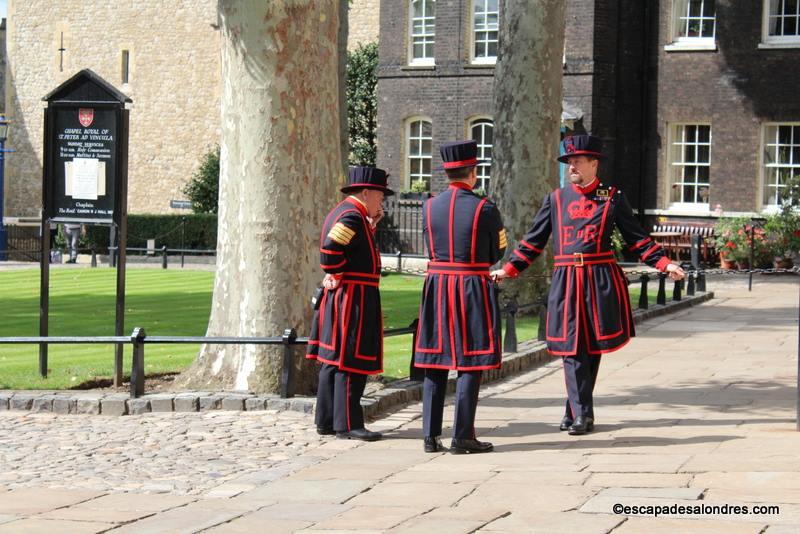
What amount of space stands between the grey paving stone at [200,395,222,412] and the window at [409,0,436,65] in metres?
23.3

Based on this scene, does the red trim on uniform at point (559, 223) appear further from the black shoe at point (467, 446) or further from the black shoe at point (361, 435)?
the black shoe at point (361, 435)

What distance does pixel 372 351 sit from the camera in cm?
909

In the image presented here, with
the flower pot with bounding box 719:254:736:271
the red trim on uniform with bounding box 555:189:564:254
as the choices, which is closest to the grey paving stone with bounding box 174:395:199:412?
the red trim on uniform with bounding box 555:189:564:254

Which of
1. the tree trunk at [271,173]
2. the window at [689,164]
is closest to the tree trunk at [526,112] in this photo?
the tree trunk at [271,173]

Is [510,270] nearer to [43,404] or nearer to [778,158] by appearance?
[43,404]

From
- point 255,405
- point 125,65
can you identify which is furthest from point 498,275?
point 125,65

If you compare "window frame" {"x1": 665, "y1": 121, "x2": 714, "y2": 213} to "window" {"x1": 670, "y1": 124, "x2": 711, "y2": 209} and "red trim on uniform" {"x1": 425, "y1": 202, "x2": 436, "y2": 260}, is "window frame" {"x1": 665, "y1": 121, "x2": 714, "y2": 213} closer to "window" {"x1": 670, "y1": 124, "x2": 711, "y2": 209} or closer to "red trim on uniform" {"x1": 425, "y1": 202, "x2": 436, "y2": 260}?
"window" {"x1": 670, "y1": 124, "x2": 711, "y2": 209}

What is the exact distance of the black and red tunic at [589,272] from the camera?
359 inches

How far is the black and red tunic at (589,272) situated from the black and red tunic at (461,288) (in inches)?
27.3

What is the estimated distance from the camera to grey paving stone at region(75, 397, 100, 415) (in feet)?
33.6

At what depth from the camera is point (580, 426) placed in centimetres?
906

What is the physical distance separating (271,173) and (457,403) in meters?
2.91

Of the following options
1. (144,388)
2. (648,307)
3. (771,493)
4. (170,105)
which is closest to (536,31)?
(648,307)

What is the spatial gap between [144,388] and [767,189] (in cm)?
2136
